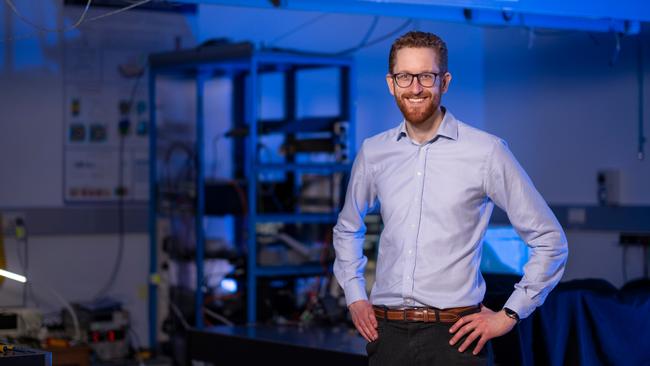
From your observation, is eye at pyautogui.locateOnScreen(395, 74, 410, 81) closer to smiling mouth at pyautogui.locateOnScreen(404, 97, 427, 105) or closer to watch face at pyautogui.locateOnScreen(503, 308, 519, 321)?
smiling mouth at pyautogui.locateOnScreen(404, 97, 427, 105)

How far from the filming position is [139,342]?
6.05m

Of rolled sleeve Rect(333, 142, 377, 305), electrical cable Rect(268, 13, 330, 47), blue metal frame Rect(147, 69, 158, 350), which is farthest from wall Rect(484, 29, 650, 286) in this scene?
rolled sleeve Rect(333, 142, 377, 305)

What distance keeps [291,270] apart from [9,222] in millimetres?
1656

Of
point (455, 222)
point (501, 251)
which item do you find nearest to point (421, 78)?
point (455, 222)

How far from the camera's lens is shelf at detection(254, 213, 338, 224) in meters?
5.11

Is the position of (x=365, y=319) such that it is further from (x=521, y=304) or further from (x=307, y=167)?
(x=307, y=167)

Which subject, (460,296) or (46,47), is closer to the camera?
(460,296)

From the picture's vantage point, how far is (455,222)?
2473 mm

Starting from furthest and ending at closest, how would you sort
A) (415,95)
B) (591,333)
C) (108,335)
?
1. (108,335)
2. (591,333)
3. (415,95)

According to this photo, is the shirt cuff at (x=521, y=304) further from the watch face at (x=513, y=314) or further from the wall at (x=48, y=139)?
the wall at (x=48, y=139)

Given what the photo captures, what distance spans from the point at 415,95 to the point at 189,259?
3548 mm

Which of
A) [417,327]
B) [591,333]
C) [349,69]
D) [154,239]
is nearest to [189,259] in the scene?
[154,239]

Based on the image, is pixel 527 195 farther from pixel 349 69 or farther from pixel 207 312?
pixel 207 312

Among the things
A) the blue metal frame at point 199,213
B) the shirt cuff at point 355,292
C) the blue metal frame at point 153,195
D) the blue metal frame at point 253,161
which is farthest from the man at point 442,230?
the blue metal frame at point 153,195
